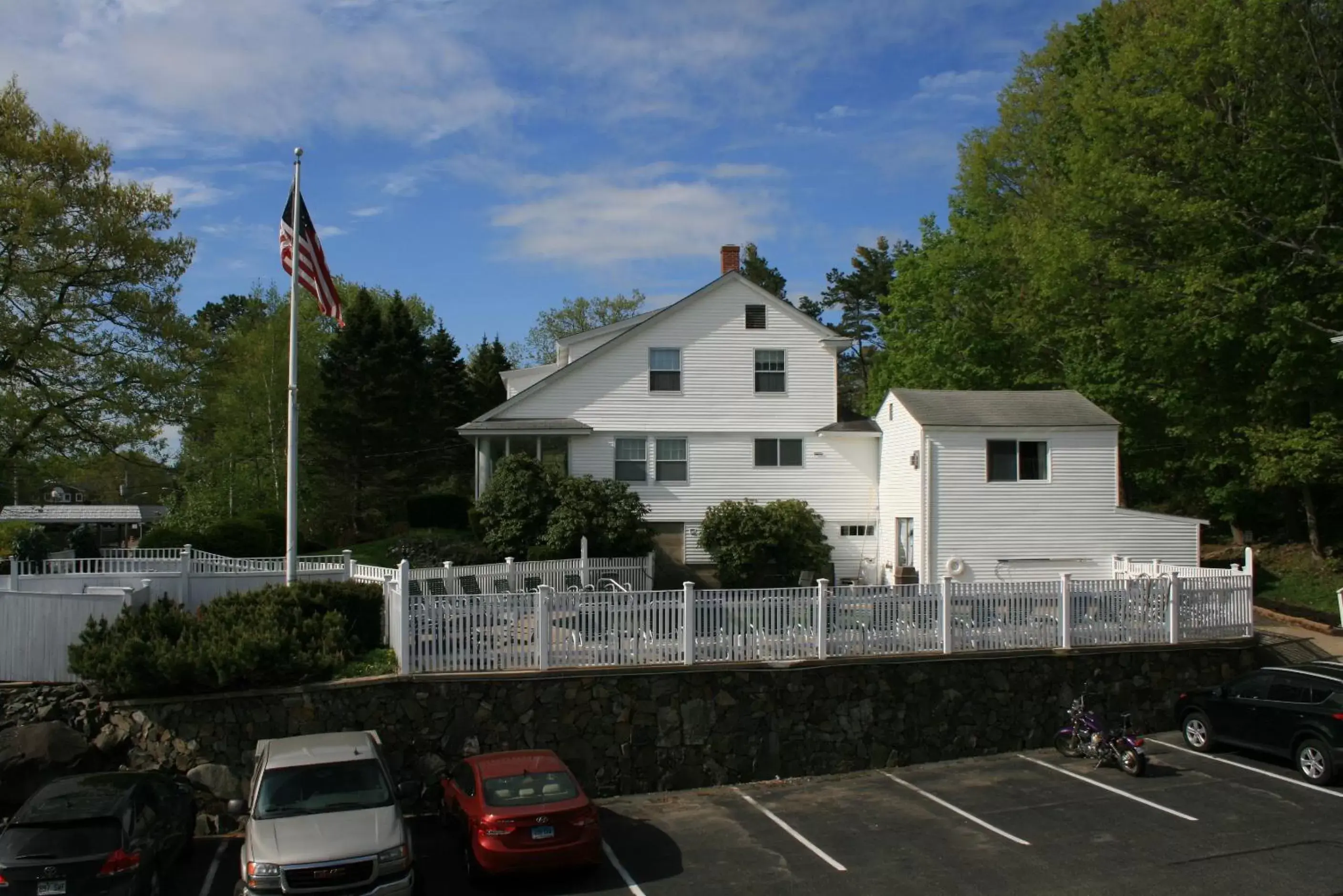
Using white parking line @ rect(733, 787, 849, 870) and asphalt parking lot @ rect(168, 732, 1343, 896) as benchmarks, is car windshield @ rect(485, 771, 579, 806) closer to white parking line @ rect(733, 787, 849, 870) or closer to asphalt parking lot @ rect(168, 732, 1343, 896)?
asphalt parking lot @ rect(168, 732, 1343, 896)

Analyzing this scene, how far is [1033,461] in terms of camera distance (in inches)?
1030

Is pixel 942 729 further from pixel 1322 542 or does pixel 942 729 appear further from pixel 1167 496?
pixel 1167 496

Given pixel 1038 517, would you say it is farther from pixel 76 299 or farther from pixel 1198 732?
pixel 76 299

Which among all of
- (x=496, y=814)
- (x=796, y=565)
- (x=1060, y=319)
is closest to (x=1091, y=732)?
(x=496, y=814)

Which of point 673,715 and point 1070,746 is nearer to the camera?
point 673,715

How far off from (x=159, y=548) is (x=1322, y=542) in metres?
33.4

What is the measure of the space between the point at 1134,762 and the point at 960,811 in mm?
3260

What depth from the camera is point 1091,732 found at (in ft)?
53.8

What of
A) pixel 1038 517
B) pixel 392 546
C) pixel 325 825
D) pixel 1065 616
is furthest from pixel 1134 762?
Answer: pixel 392 546

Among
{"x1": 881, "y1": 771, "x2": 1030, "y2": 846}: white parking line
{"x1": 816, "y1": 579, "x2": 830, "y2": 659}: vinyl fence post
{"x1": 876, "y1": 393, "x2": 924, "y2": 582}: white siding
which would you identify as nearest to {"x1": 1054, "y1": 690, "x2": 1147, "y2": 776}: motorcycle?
{"x1": 881, "y1": 771, "x2": 1030, "y2": 846}: white parking line

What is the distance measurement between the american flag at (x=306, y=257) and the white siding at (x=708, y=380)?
11.1 m

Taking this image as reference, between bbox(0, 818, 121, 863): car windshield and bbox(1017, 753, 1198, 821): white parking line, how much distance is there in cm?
1301

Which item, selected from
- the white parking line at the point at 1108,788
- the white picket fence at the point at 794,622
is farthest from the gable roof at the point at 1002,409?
the white parking line at the point at 1108,788

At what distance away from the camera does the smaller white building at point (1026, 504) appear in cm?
2583
